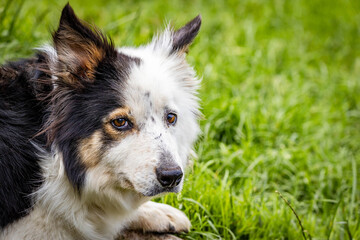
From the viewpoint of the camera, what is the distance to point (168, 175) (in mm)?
2520

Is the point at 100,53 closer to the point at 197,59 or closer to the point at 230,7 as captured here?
the point at 197,59

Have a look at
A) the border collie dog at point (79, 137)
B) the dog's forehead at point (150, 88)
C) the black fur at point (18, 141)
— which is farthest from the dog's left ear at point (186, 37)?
the black fur at point (18, 141)

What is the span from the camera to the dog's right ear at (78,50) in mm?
2621

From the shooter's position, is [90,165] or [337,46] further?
[337,46]

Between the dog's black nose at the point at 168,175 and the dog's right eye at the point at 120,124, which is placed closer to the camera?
the dog's black nose at the point at 168,175

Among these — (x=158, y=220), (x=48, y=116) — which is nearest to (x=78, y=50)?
(x=48, y=116)

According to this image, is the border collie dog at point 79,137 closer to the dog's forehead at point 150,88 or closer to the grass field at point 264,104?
the dog's forehead at point 150,88

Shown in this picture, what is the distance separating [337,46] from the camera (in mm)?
7473

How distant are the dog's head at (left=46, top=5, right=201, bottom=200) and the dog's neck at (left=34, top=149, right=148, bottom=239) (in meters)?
0.07

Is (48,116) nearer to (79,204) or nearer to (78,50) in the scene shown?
(78,50)

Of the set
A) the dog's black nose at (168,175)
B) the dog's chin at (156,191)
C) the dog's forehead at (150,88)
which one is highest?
the dog's forehead at (150,88)

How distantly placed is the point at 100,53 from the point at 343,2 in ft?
22.6

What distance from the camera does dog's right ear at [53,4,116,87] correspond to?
2.62m

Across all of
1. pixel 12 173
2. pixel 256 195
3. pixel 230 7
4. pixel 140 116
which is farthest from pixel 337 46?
pixel 12 173
